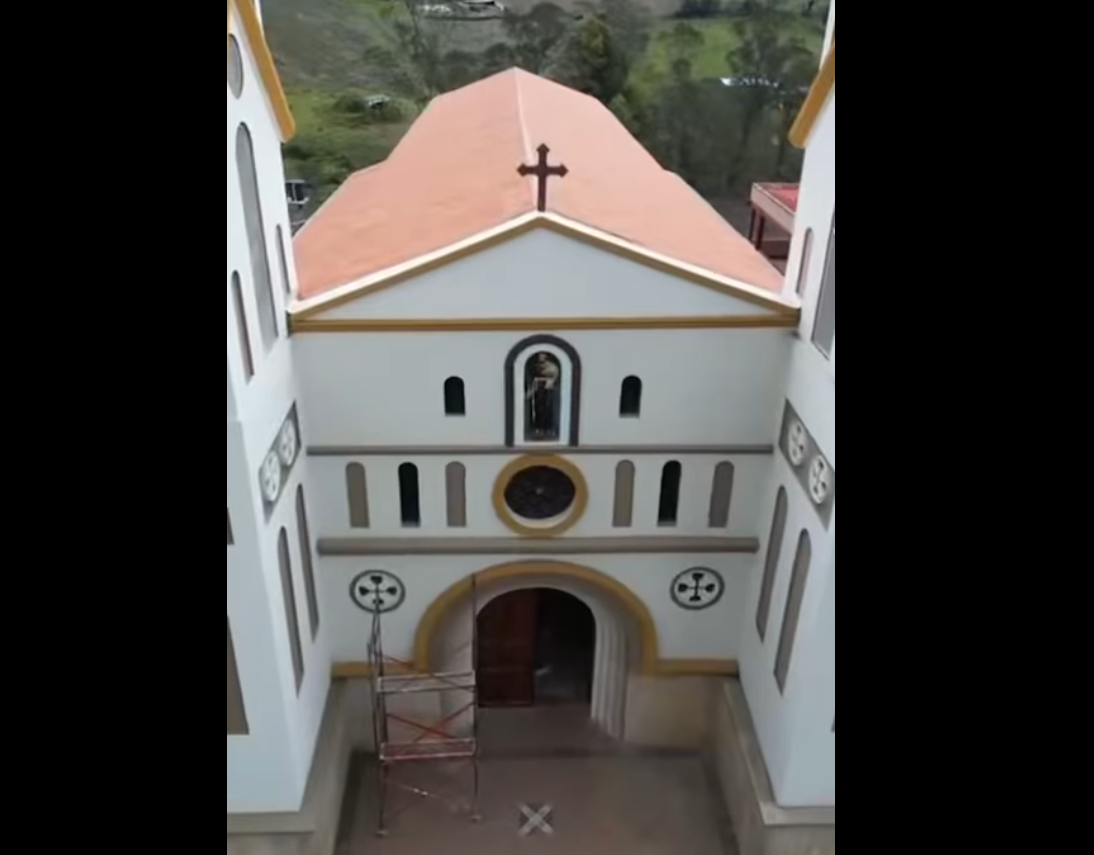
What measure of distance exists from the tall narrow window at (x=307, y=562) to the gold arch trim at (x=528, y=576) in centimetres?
81

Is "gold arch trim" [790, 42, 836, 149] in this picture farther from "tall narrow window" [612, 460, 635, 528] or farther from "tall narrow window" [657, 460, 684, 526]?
"tall narrow window" [612, 460, 635, 528]

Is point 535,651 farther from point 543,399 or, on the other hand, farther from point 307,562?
point 543,399

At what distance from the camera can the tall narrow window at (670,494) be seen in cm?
711

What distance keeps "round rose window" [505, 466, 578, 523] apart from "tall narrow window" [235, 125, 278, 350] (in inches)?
78.7

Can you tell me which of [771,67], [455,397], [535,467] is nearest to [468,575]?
[535,467]

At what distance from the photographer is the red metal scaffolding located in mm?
7465

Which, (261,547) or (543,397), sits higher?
(543,397)

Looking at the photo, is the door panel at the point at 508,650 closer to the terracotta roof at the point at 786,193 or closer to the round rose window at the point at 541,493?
the round rose window at the point at 541,493

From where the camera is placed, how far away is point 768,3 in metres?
15.5

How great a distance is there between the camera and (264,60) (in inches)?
219

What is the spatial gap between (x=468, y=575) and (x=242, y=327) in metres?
2.80

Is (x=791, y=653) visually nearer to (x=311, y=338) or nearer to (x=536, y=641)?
(x=536, y=641)

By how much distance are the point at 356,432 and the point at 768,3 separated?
11807mm
